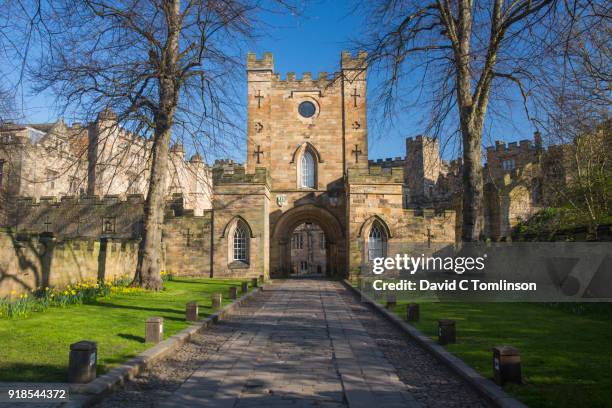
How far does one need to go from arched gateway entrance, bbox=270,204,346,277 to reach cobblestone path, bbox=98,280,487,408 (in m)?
18.1

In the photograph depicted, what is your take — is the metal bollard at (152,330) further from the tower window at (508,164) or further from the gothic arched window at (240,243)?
the tower window at (508,164)

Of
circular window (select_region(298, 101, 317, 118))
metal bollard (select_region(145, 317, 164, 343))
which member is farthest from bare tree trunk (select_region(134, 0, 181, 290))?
circular window (select_region(298, 101, 317, 118))

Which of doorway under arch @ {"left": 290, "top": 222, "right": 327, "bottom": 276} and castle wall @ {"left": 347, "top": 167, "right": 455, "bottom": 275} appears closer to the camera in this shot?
castle wall @ {"left": 347, "top": 167, "right": 455, "bottom": 275}

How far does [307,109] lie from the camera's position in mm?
31297

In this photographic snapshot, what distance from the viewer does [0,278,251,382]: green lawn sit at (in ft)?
21.2

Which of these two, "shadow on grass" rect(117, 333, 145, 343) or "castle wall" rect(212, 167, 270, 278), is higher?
"castle wall" rect(212, 167, 270, 278)

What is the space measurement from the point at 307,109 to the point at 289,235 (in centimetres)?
821

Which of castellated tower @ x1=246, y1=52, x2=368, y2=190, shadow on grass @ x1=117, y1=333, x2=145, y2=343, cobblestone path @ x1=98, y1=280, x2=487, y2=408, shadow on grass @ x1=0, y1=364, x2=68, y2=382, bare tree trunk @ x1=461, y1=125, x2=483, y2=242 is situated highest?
castellated tower @ x1=246, y1=52, x2=368, y2=190

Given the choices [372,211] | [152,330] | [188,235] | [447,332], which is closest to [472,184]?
[447,332]

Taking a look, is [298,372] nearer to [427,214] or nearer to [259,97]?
[427,214]

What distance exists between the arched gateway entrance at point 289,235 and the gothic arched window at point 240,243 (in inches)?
135

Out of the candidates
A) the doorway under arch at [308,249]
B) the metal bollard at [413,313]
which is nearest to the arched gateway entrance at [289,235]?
the metal bollard at [413,313]

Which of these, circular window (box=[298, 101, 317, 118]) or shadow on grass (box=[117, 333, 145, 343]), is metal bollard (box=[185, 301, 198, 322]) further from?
circular window (box=[298, 101, 317, 118])

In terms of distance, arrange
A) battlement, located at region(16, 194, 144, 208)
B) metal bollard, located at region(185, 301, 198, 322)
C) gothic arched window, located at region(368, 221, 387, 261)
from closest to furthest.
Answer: metal bollard, located at region(185, 301, 198, 322), gothic arched window, located at region(368, 221, 387, 261), battlement, located at region(16, 194, 144, 208)
